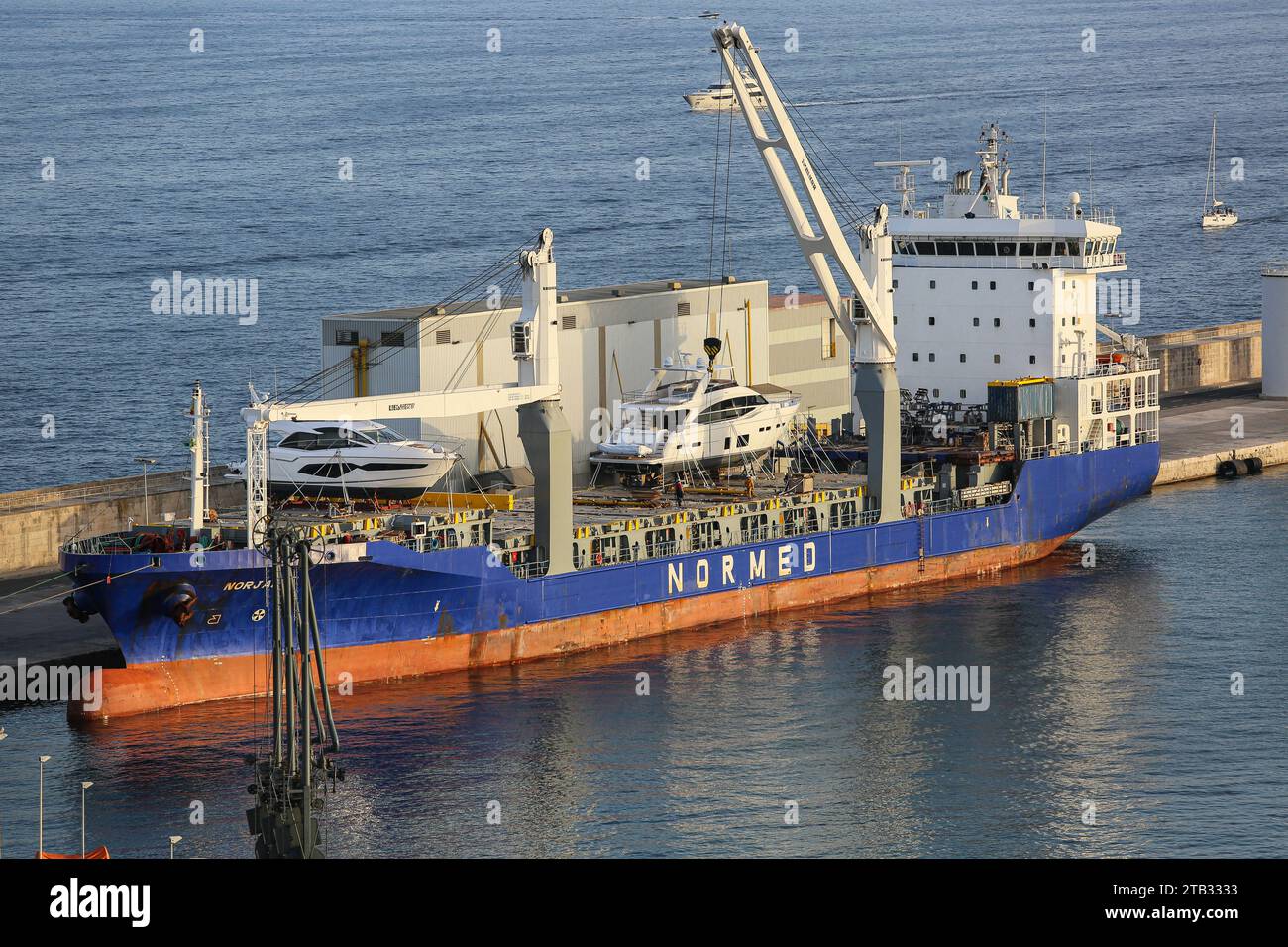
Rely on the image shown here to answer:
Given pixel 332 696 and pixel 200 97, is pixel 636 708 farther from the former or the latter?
pixel 200 97

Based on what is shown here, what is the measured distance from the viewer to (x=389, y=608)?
4331cm

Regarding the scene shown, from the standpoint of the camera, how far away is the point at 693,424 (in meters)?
51.9

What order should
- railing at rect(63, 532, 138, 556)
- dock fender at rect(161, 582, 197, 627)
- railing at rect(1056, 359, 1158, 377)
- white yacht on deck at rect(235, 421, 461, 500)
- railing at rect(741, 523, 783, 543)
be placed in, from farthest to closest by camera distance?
1. railing at rect(1056, 359, 1158, 377)
2. railing at rect(741, 523, 783, 543)
3. white yacht on deck at rect(235, 421, 461, 500)
4. railing at rect(63, 532, 138, 556)
5. dock fender at rect(161, 582, 197, 627)

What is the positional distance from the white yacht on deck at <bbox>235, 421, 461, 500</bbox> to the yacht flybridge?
524cm

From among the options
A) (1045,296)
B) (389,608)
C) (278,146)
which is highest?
(278,146)

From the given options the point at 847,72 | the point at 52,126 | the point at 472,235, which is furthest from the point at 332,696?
the point at 847,72

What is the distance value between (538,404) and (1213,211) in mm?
80063

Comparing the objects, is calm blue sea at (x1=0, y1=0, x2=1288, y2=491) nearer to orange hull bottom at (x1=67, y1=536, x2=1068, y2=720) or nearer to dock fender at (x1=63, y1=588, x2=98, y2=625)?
orange hull bottom at (x1=67, y1=536, x2=1068, y2=720)

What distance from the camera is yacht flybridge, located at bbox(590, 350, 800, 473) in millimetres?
51594

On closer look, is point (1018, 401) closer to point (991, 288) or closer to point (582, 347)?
point (991, 288)

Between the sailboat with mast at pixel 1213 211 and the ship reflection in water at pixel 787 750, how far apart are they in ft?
226

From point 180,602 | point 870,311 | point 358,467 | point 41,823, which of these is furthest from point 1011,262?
point 41,823

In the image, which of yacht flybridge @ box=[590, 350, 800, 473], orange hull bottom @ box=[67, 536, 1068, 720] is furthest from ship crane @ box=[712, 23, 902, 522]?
yacht flybridge @ box=[590, 350, 800, 473]
